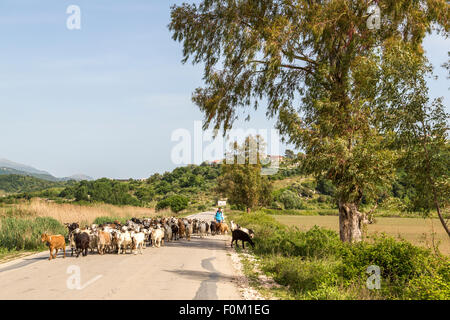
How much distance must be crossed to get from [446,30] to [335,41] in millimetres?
4479

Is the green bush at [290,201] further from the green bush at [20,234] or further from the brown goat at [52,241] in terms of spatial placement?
the brown goat at [52,241]

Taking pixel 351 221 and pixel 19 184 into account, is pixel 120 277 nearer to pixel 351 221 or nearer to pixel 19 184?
pixel 351 221

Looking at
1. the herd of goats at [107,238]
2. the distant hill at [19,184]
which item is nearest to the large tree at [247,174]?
the herd of goats at [107,238]

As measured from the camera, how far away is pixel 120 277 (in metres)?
10.0

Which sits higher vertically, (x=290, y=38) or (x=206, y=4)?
(x=206, y=4)

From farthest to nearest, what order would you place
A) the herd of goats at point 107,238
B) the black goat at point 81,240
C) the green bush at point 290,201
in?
1. the green bush at point 290,201
2. the black goat at point 81,240
3. the herd of goats at point 107,238

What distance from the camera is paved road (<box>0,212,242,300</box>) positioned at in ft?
26.7

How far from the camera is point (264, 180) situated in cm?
4362

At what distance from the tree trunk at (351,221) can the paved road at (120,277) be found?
5.38 metres

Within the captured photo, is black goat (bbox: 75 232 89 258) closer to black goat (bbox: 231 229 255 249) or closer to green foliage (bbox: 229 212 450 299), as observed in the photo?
green foliage (bbox: 229 212 450 299)

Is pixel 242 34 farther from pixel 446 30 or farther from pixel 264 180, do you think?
pixel 264 180

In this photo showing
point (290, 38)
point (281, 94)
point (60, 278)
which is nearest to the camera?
point (60, 278)

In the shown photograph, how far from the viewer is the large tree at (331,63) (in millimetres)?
14148
